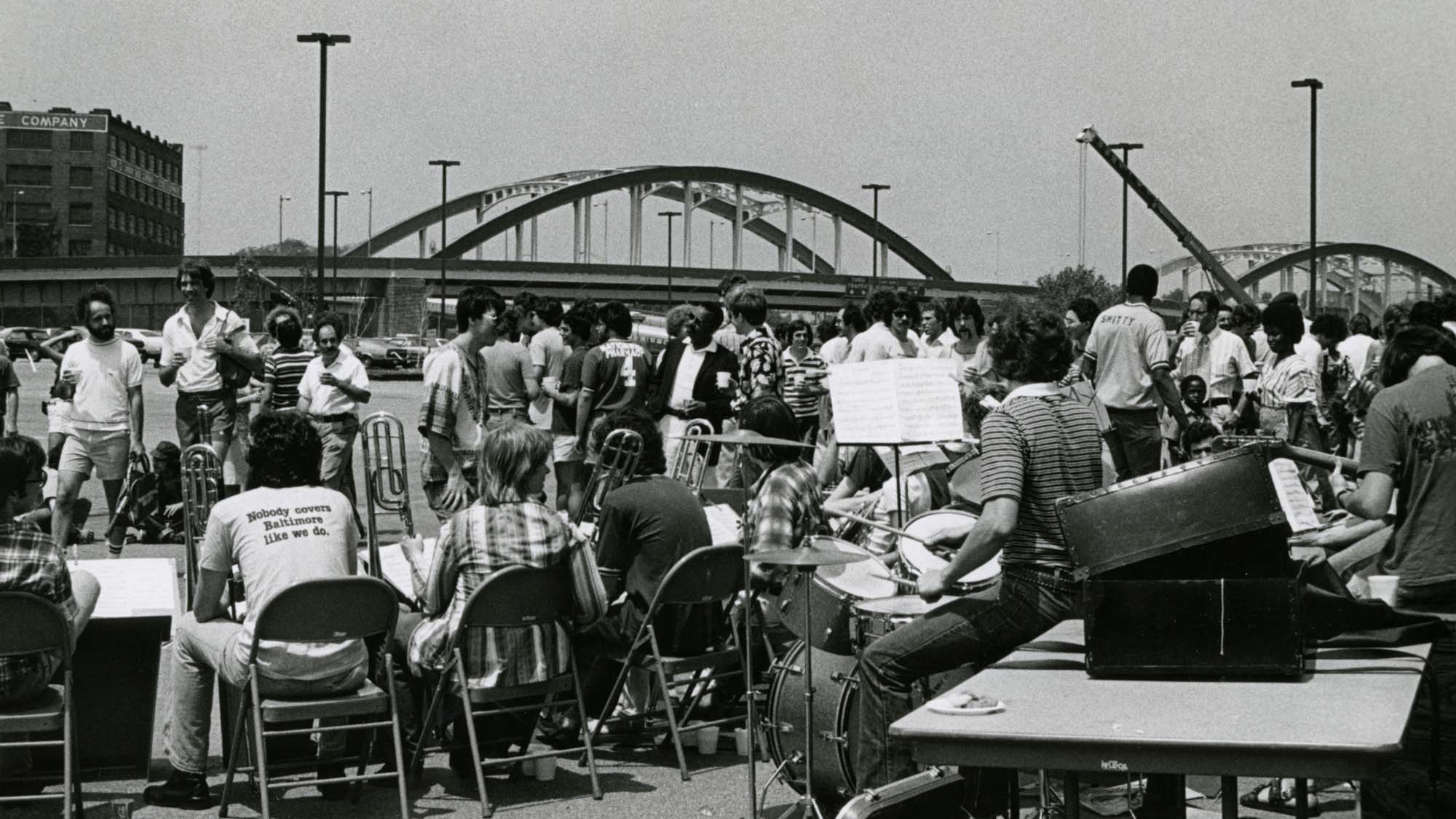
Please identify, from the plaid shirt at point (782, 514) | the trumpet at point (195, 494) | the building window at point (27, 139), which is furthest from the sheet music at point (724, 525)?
the building window at point (27, 139)

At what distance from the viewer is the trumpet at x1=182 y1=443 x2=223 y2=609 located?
23.9 feet

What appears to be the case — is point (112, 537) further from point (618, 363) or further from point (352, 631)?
point (352, 631)

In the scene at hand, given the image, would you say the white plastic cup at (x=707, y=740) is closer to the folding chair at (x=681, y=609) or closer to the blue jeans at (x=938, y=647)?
the folding chair at (x=681, y=609)

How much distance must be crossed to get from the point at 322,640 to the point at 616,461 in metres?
2.13

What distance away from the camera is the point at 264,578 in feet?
19.0

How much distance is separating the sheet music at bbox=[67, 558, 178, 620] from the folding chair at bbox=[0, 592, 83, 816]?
423mm

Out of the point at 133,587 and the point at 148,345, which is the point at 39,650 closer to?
the point at 133,587

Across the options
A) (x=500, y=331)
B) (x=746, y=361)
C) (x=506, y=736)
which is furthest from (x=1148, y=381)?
(x=506, y=736)

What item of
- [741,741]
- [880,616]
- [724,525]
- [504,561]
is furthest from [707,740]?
[880,616]

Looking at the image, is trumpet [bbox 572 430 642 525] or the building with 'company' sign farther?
the building with 'company' sign

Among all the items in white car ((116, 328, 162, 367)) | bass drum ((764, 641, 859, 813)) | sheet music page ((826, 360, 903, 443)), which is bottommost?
bass drum ((764, 641, 859, 813))

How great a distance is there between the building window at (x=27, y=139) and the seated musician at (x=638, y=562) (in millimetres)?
131918

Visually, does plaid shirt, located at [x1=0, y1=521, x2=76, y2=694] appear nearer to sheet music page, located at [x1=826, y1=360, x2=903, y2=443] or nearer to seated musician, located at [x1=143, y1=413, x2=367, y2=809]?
seated musician, located at [x1=143, y1=413, x2=367, y2=809]


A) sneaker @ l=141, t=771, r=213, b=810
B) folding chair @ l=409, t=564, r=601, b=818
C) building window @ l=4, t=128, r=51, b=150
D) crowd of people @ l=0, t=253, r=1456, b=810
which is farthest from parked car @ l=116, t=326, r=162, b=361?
building window @ l=4, t=128, r=51, b=150
